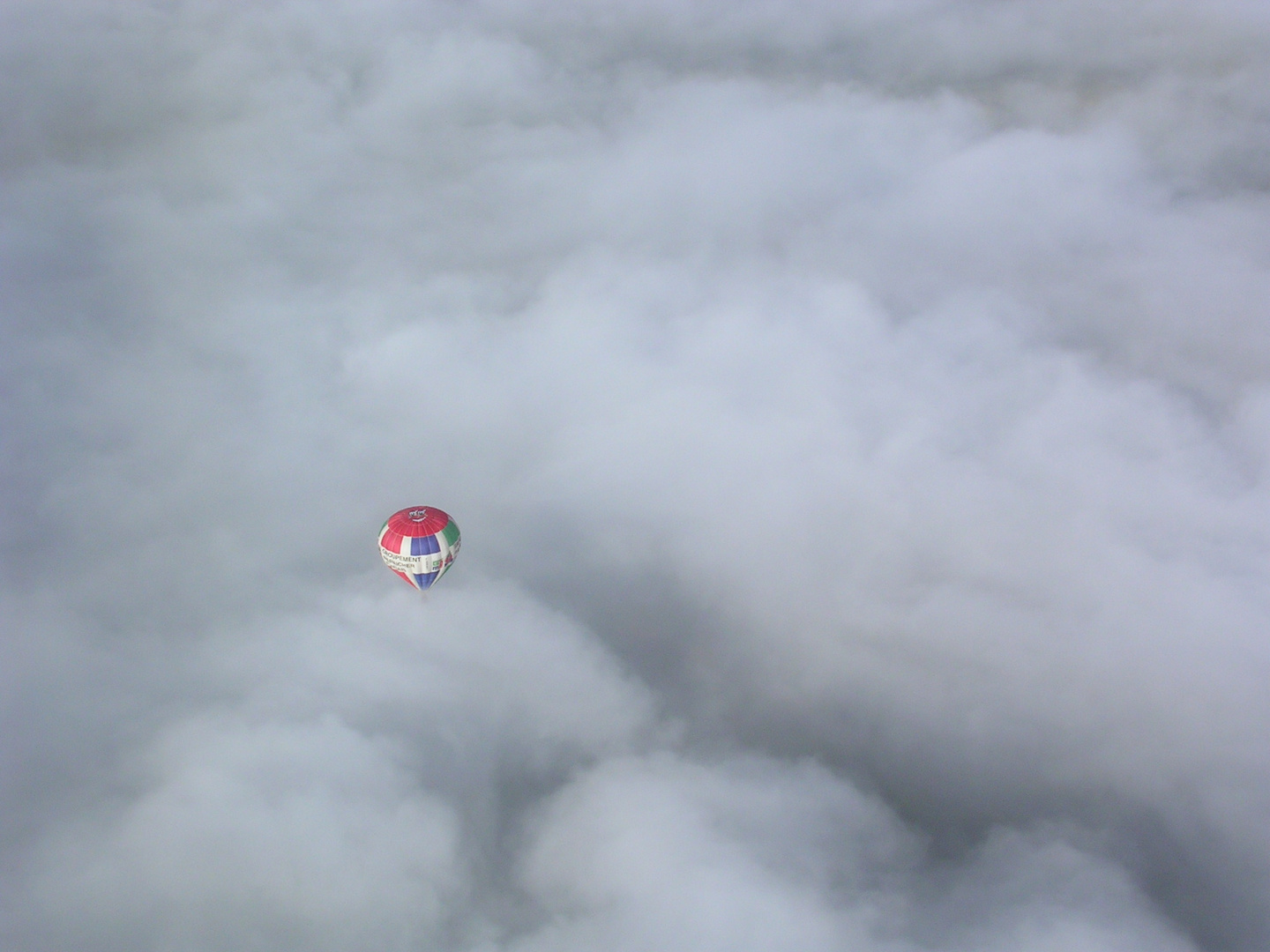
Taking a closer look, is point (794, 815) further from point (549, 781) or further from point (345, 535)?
point (345, 535)

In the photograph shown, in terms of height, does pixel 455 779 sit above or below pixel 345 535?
below

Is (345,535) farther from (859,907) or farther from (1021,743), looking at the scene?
(1021,743)

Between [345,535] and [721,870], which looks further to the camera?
[345,535]

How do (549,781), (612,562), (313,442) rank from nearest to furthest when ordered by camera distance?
(549,781) → (612,562) → (313,442)

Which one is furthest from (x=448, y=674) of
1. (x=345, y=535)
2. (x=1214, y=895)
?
(x=1214, y=895)

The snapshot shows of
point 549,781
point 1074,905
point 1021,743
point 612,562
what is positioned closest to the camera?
point 1074,905

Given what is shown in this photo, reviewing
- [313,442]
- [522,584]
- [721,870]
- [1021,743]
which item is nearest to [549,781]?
[721,870]

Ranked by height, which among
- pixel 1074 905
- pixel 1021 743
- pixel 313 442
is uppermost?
pixel 313 442
